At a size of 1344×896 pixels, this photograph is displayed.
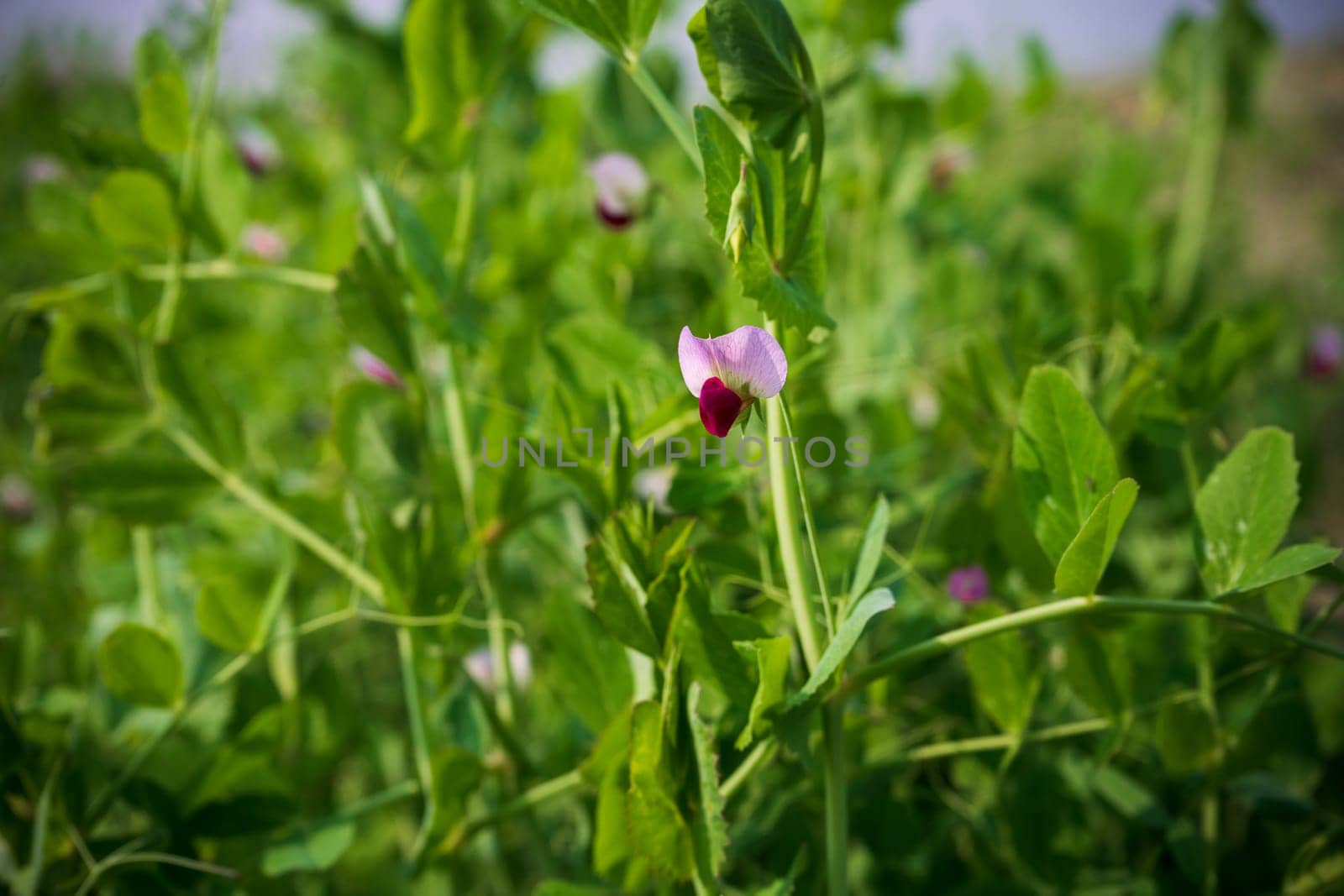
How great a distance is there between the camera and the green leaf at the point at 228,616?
439 millimetres

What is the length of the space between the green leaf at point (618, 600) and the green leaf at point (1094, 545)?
139mm

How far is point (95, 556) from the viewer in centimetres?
60

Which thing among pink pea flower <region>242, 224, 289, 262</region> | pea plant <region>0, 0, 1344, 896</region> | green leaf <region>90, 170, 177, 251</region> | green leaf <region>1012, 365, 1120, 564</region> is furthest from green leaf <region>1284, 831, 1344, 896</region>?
pink pea flower <region>242, 224, 289, 262</region>

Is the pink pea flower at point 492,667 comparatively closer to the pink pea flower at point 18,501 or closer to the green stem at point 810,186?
the green stem at point 810,186

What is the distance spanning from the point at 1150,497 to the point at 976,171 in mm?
410

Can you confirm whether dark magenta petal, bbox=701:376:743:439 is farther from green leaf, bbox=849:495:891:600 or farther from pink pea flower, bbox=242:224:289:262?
pink pea flower, bbox=242:224:289:262

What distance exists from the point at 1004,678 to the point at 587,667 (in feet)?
0.59

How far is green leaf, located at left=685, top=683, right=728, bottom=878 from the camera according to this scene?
0.30 m

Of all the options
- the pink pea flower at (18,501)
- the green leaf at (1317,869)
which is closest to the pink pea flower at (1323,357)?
the green leaf at (1317,869)

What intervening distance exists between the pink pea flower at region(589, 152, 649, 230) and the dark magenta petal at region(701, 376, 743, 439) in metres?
0.29

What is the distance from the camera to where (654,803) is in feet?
1.06

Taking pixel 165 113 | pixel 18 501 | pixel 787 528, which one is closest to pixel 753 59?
pixel 787 528

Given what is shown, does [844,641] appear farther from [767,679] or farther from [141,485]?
[141,485]

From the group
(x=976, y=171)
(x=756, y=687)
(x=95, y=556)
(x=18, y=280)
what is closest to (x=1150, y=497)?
(x=976, y=171)
